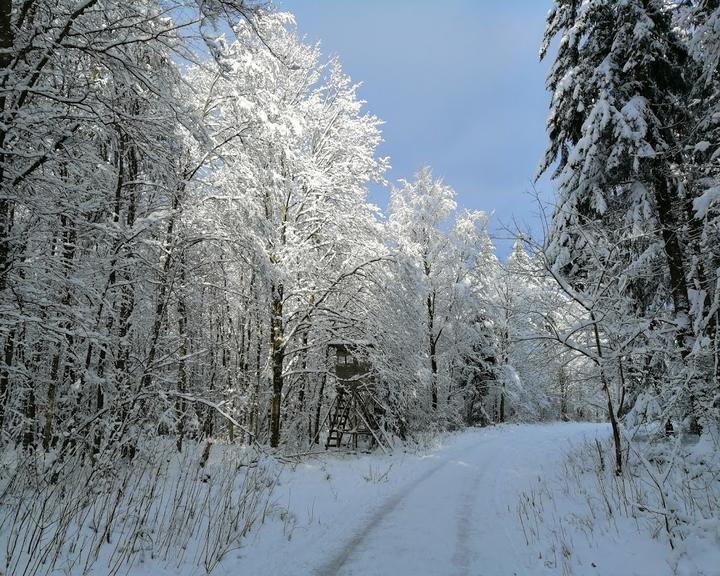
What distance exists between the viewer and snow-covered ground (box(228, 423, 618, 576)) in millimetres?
4648

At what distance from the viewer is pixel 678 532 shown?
4.65 meters

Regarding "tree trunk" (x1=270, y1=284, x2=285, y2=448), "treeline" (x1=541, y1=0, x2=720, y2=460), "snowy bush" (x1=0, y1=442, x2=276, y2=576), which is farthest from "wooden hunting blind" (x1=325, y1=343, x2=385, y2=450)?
"snowy bush" (x1=0, y1=442, x2=276, y2=576)

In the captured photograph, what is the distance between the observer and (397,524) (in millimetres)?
6164

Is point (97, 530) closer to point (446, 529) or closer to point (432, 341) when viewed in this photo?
point (446, 529)

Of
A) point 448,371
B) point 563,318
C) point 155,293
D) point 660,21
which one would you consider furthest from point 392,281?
point 448,371

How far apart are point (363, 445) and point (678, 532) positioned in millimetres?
12538

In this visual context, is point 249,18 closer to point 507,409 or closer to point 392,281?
point 392,281

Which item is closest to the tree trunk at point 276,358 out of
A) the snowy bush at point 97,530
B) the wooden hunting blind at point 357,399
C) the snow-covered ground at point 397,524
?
the snow-covered ground at point 397,524

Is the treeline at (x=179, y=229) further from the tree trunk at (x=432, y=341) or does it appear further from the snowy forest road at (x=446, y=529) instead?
the tree trunk at (x=432, y=341)

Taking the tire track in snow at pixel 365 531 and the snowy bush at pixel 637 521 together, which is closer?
the snowy bush at pixel 637 521

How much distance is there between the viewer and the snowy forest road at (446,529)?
15.3ft

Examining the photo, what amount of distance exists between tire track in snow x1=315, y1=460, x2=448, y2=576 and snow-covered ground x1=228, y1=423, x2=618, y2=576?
0.04 ft

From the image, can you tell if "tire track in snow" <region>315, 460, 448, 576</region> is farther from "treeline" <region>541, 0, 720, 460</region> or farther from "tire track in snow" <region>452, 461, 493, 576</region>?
"treeline" <region>541, 0, 720, 460</region>

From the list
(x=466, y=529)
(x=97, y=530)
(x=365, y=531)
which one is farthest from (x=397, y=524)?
(x=97, y=530)
